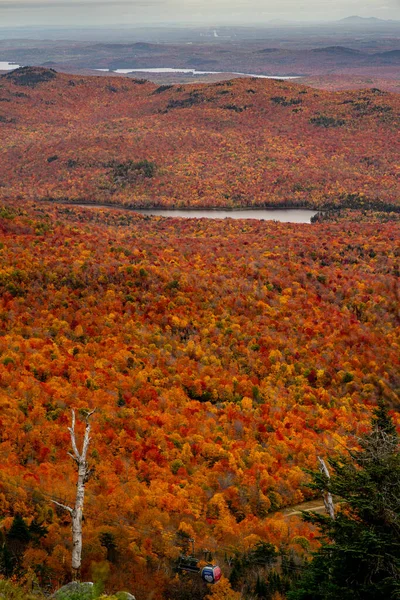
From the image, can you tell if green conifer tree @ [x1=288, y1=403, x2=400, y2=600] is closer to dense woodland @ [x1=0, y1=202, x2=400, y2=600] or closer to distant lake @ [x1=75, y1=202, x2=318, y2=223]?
dense woodland @ [x1=0, y1=202, x2=400, y2=600]

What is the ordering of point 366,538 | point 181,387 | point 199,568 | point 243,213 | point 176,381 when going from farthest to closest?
point 243,213 < point 176,381 < point 181,387 < point 199,568 < point 366,538

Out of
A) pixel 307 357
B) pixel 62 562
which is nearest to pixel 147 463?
pixel 62 562

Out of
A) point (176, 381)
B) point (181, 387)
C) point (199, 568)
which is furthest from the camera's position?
point (176, 381)

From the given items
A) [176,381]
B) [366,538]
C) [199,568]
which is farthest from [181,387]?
[366,538]

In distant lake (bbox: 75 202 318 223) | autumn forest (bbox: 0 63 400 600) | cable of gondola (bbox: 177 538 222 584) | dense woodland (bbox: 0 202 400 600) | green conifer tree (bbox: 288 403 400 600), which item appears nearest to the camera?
green conifer tree (bbox: 288 403 400 600)

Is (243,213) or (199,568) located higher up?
(199,568)

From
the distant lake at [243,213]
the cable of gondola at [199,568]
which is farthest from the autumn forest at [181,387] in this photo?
Result: the distant lake at [243,213]

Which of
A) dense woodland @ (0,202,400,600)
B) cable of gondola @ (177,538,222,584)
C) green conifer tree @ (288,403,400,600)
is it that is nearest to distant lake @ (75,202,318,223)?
dense woodland @ (0,202,400,600)

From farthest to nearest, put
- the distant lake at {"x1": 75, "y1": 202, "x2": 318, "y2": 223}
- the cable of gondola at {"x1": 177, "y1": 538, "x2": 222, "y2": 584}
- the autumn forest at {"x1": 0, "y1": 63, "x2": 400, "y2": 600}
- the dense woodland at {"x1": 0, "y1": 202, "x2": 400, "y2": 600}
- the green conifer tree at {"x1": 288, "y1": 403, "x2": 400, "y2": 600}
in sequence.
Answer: the distant lake at {"x1": 75, "y1": 202, "x2": 318, "y2": 223} < the dense woodland at {"x1": 0, "y1": 202, "x2": 400, "y2": 600} < the autumn forest at {"x1": 0, "y1": 63, "x2": 400, "y2": 600} < the cable of gondola at {"x1": 177, "y1": 538, "x2": 222, "y2": 584} < the green conifer tree at {"x1": 288, "y1": 403, "x2": 400, "y2": 600}

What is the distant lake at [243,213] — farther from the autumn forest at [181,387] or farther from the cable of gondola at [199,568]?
the cable of gondola at [199,568]

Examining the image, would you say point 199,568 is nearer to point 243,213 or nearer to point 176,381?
point 176,381

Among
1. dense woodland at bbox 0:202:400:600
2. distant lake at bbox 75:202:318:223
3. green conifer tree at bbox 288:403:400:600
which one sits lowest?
distant lake at bbox 75:202:318:223
